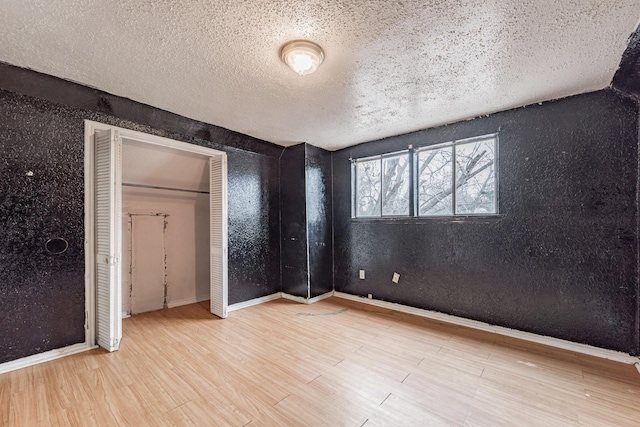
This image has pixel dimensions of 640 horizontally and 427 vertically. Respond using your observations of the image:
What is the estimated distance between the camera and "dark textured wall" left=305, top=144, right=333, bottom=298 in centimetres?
393

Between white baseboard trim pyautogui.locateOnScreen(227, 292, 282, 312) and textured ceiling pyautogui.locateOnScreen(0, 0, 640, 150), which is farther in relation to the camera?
white baseboard trim pyautogui.locateOnScreen(227, 292, 282, 312)

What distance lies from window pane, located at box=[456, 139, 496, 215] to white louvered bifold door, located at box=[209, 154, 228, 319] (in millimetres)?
2759

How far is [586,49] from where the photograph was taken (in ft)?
6.03

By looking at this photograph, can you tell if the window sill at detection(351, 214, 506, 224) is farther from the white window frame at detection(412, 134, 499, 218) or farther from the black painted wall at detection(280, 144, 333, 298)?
the black painted wall at detection(280, 144, 333, 298)

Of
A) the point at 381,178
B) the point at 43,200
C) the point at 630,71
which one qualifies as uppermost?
the point at 630,71

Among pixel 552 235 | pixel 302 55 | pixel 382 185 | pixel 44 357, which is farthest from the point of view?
pixel 382 185

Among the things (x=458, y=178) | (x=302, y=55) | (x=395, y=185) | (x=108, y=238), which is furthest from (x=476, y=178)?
(x=108, y=238)

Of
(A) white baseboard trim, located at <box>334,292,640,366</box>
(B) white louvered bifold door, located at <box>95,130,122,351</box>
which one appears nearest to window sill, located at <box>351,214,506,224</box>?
(A) white baseboard trim, located at <box>334,292,640,366</box>

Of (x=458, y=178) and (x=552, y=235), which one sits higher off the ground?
(x=458, y=178)

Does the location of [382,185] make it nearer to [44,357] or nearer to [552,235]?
[552,235]

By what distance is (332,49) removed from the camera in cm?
183

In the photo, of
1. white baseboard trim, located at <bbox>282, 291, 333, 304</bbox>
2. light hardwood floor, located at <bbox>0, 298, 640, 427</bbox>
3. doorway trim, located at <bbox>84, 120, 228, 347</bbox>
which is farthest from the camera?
white baseboard trim, located at <bbox>282, 291, 333, 304</bbox>

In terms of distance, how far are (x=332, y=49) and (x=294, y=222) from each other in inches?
100

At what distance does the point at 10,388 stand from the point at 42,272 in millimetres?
799
